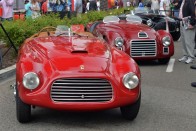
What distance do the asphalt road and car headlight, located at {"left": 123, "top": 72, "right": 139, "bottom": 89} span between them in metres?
0.54

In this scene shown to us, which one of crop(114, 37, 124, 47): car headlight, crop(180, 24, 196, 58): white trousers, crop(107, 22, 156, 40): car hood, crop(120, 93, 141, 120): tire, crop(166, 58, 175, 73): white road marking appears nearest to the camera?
crop(120, 93, 141, 120): tire

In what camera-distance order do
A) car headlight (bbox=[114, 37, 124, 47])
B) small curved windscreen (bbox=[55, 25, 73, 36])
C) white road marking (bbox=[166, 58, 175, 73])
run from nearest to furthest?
1. small curved windscreen (bbox=[55, 25, 73, 36])
2. white road marking (bbox=[166, 58, 175, 73])
3. car headlight (bbox=[114, 37, 124, 47])

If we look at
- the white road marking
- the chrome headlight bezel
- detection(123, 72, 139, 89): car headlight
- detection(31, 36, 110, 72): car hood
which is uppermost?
detection(31, 36, 110, 72): car hood

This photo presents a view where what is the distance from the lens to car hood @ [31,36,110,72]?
5.70 metres

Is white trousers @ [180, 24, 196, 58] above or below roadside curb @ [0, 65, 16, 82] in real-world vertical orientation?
above

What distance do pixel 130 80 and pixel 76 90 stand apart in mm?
738

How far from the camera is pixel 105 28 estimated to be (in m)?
11.4

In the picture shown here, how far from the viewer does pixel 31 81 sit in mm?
5508

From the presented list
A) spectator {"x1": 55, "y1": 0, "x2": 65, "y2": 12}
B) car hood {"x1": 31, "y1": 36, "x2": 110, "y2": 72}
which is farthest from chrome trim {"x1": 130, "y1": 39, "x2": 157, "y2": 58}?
spectator {"x1": 55, "y1": 0, "x2": 65, "y2": 12}

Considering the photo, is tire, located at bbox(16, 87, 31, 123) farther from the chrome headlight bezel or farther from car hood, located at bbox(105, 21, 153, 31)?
the chrome headlight bezel

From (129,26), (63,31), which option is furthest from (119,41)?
(63,31)

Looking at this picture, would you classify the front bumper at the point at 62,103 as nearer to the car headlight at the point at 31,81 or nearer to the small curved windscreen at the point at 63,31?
the car headlight at the point at 31,81

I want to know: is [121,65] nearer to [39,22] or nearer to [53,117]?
[53,117]

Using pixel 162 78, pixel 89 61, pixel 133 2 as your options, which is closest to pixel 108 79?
pixel 89 61
